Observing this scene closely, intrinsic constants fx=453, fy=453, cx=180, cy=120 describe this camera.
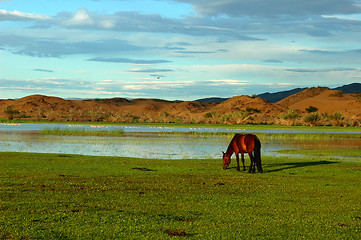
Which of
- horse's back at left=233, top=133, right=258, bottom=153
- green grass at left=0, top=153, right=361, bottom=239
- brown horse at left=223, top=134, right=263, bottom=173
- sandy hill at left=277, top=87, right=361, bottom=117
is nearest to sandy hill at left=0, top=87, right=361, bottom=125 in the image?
sandy hill at left=277, top=87, right=361, bottom=117

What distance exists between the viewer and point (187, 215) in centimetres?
1163

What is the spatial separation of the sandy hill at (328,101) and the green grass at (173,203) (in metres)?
126

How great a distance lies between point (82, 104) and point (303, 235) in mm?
185264

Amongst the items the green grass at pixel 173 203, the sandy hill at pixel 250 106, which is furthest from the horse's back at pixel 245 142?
the sandy hill at pixel 250 106

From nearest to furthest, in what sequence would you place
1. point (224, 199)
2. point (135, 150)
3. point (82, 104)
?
point (224, 199) < point (135, 150) < point (82, 104)

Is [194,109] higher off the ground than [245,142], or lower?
higher

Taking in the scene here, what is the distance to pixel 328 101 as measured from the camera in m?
169

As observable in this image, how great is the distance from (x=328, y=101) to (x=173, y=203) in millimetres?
165662

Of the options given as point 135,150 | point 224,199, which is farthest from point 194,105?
point 224,199

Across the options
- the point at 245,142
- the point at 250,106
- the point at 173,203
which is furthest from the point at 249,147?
the point at 250,106

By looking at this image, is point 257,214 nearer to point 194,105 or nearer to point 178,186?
point 178,186

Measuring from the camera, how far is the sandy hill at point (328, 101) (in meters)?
151

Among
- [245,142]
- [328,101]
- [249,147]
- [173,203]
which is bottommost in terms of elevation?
[173,203]

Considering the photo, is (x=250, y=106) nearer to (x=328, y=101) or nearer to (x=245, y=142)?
(x=328, y=101)
